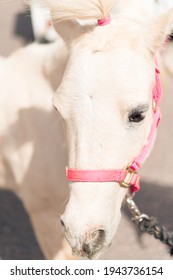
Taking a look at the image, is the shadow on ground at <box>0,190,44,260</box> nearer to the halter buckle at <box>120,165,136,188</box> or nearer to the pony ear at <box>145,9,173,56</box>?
the halter buckle at <box>120,165,136,188</box>

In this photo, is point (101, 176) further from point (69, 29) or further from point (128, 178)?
point (69, 29)

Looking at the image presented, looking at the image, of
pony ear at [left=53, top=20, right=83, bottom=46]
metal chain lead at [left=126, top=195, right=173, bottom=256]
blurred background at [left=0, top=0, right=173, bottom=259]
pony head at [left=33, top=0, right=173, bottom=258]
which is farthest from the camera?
blurred background at [left=0, top=0, right=173, bottom=259]

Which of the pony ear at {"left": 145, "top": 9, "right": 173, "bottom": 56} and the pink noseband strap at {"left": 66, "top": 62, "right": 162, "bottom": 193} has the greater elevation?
the pony ear at {"left": 145, "top": 9, "right": 173, "bottom": 56}

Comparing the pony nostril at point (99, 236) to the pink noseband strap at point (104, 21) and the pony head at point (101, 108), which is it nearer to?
the pony head at point (101, 108)

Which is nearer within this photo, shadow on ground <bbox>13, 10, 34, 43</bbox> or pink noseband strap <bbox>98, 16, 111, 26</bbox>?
pink noseband strap <bbox>98, 16, 111, 26</bbox>

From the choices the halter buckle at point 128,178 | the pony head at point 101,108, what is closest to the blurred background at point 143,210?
the pony head at point 101,108

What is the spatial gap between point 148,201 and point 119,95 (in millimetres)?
1869

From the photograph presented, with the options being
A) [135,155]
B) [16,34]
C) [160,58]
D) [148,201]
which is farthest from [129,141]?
[16,34]

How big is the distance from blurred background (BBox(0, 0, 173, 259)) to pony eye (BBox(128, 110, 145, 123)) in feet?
1.82

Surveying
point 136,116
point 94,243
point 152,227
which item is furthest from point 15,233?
point 136,116

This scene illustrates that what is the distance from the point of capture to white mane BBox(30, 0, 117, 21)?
164 cm

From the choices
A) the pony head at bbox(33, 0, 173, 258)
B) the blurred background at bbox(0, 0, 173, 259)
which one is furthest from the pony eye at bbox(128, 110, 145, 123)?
the blurred background at bbox(0, 0, 173, 259)
